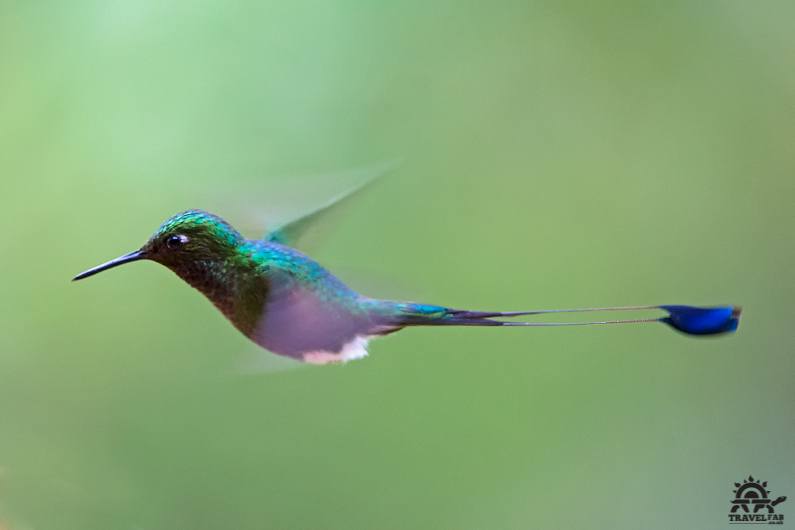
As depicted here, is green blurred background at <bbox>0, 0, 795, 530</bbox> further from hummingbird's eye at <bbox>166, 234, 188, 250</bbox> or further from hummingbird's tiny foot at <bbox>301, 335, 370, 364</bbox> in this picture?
hummingbird's eye at <bbox>166, 234, 188, 250</bbox>

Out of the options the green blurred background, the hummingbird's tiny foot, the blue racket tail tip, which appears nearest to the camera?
the blue racket tail tip

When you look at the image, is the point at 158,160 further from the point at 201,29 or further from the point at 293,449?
the point at 293,449

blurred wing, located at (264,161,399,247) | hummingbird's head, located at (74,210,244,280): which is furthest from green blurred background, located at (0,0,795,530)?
hummingbird's head, located at (74,210,244,280)

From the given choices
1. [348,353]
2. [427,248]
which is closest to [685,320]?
[348,353]

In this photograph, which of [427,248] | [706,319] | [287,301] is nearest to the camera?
[706,319]

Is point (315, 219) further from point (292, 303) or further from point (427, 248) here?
point (427, 248)

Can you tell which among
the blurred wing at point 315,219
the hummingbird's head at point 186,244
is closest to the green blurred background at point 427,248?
the blurred wing at point 315,219

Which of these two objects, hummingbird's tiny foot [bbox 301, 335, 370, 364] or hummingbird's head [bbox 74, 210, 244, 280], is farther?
hummingbird's tiny foot [bbox 301, 335, 370, 364]
